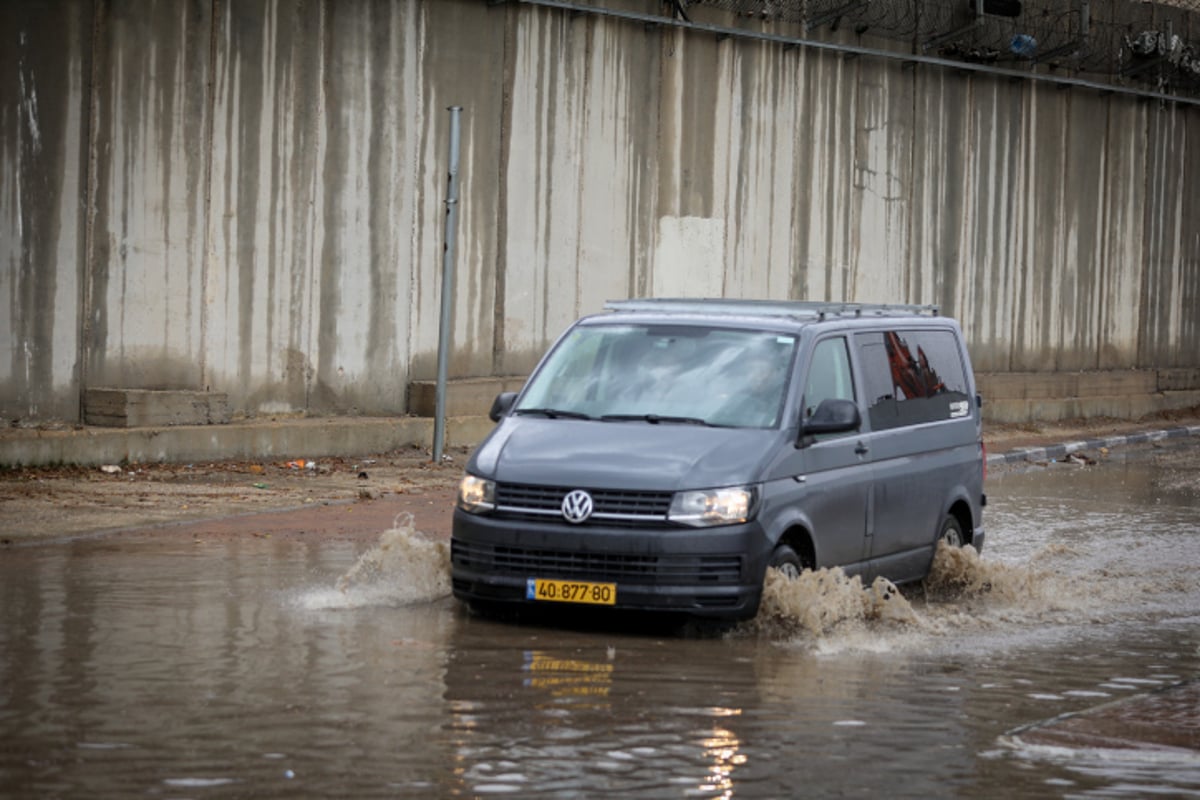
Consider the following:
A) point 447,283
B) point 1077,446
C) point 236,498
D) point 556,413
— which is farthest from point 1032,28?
point 556,413

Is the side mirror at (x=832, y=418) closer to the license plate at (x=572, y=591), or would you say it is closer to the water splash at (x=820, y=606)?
the water splash at (x=820, y=606)

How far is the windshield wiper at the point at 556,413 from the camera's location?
11.0 metres

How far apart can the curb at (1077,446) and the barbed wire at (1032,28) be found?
5.82m

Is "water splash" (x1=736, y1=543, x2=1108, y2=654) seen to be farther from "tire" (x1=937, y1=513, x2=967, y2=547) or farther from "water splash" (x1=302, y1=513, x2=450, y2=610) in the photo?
"water splash" (x1=302, y1=513, x2=450, y2=610)

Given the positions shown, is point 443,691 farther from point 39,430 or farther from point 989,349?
point 989,349

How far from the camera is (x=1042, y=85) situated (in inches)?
1198

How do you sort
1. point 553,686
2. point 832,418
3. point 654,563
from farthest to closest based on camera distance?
point 832,418, point 654,563, point 553,686

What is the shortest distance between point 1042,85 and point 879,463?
20187 millimetres

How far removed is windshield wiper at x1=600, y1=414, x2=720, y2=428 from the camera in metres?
10.8

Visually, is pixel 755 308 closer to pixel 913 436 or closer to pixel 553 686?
pixel 913 436

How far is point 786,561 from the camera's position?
10.5m

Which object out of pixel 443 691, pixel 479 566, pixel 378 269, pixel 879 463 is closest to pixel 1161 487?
pixel 378 269

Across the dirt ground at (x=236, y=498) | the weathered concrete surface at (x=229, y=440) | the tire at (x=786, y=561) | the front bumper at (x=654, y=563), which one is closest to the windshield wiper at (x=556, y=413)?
the front bumper at (x=654, y=563)

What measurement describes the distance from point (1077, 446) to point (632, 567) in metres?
16.5
